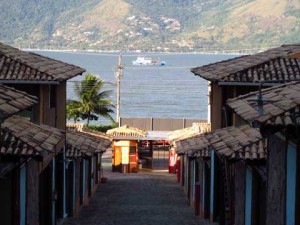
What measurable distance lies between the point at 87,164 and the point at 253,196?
1603 centimetres

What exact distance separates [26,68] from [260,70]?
590cm

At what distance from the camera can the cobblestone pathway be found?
24.9 meters

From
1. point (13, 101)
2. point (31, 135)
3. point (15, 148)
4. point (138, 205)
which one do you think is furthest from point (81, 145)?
point (15, 148)

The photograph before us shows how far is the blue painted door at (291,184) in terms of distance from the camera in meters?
11.9

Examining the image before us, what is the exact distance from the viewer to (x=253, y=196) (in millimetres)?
17109

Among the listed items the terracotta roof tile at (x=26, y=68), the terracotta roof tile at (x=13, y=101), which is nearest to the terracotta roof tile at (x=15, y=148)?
the terracotta roof tile at (x=13, y=101)

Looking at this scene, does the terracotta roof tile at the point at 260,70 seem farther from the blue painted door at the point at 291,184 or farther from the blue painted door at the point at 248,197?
the blue painted door at the point at 291,184

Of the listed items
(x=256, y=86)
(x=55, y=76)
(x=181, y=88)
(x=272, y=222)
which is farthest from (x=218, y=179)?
(x=181, y=88)

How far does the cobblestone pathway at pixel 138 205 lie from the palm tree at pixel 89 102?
21627 mm

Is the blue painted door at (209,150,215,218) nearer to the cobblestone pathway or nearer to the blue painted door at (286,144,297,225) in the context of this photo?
the cobblestone pathway

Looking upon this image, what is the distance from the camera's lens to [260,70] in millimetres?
24078

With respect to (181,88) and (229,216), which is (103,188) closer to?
(229,216)

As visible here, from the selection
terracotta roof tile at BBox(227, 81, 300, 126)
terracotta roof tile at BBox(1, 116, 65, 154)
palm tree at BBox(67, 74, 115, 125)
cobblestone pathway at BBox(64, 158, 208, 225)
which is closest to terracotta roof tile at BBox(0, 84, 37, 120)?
terracotta roof tile at BBox(1, 116, 65, 154)

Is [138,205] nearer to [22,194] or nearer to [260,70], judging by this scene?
[260,70]
